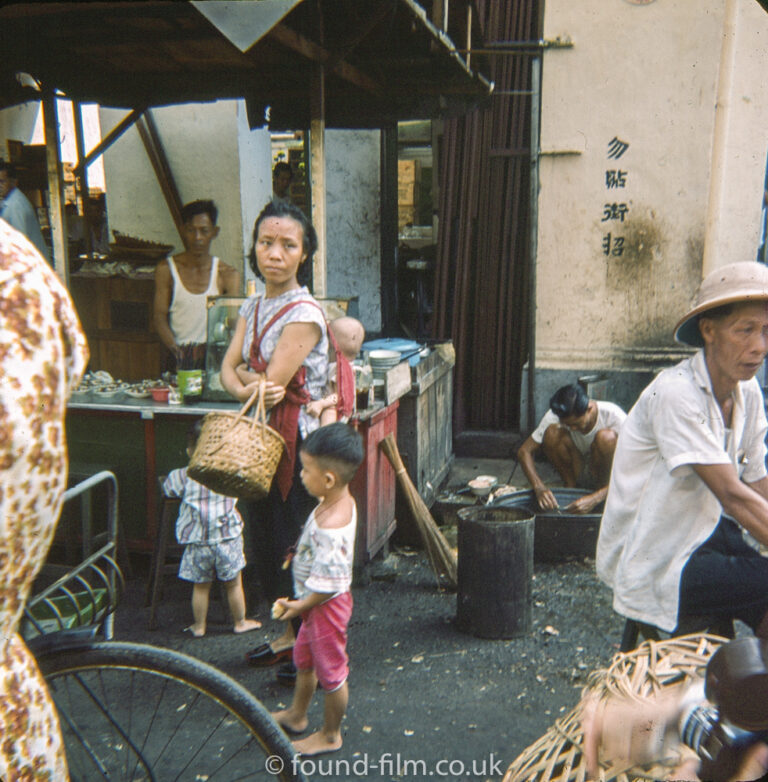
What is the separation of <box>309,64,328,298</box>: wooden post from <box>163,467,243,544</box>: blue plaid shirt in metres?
1.62

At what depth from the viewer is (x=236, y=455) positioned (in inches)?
120

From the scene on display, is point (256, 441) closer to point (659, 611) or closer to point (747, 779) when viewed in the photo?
point (659, 611)

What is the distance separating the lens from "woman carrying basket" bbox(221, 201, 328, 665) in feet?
11.1

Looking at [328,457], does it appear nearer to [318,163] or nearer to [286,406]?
[286,406]

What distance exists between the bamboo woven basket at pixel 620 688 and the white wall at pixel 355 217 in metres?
6.98

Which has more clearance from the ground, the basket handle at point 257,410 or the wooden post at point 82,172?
the wooden post at point 82,172

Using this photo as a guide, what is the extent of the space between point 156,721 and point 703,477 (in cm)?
258

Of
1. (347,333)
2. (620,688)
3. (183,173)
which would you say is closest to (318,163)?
(347,333)

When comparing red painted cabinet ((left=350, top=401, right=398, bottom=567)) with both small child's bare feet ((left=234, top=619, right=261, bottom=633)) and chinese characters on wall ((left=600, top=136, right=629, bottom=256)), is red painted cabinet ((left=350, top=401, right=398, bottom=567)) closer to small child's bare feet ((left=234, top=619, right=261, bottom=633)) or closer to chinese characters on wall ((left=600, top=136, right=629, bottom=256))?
small child's bare feet ((left=234, top=619, right=261, bottom=633))

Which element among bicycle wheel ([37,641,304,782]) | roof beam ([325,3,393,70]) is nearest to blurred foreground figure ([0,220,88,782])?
bicycle wheel ([37,641,304,782])

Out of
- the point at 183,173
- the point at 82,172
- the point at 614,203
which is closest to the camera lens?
the point at 614,203

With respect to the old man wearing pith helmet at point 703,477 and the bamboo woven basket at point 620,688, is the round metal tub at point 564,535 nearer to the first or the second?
the old man wearing pith helmet at point 703,477

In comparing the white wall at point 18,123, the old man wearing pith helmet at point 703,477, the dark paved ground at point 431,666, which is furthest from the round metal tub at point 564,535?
the white wall at point 18,123

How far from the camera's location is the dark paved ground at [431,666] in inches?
129
